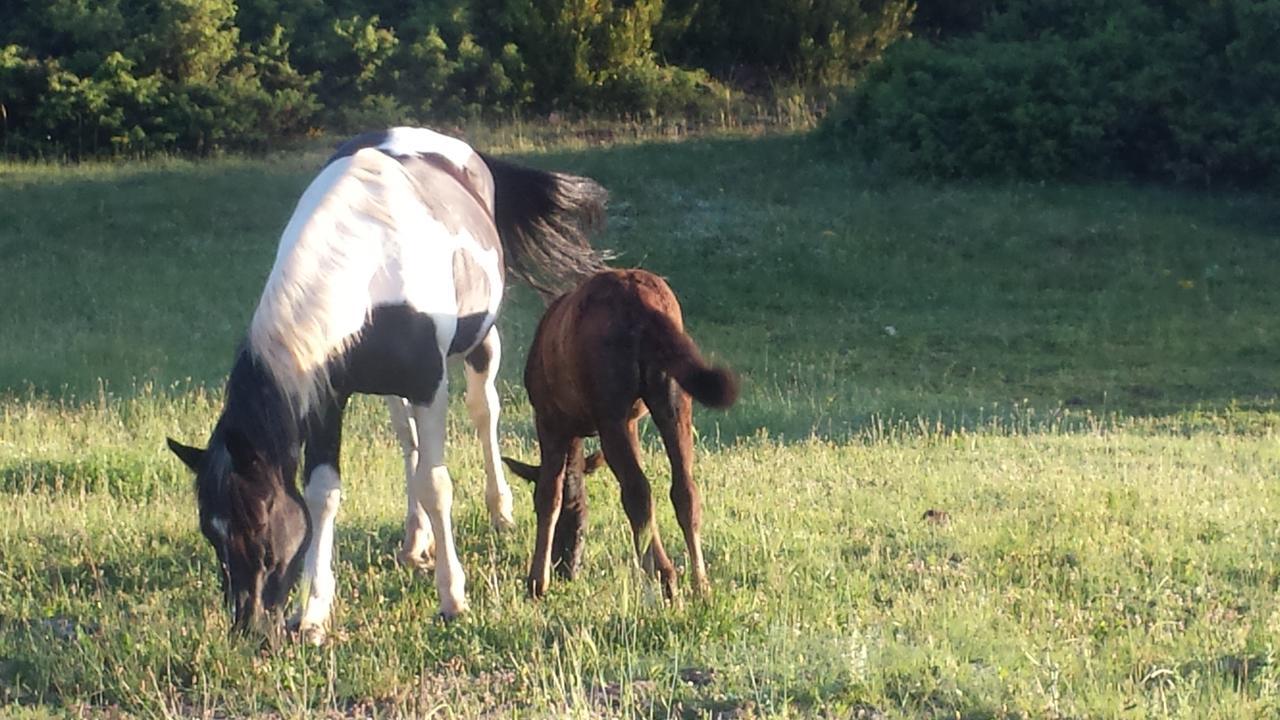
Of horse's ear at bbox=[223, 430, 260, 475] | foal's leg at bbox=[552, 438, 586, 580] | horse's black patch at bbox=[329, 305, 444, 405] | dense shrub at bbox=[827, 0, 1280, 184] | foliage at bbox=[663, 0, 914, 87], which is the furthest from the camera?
foliage at bbox=[663, 0, 914, 87]

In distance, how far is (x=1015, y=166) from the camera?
66.4 ft

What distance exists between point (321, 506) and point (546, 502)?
0.82 meters

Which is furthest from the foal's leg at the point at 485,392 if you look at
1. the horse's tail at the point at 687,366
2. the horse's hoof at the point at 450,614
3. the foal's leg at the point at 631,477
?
the horse's tail at the point at 687,366

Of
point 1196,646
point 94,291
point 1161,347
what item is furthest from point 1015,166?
point 1196,646

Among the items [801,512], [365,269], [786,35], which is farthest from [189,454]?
[786,35]

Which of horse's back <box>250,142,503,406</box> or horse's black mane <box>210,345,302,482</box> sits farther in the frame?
horse's back <box>250,142,503,406</box>

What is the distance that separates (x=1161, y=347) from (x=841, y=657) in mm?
10544

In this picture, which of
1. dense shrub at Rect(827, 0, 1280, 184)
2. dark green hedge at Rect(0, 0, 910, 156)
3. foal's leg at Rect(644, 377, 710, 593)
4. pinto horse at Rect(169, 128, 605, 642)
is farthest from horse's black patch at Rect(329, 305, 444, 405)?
dark green hedge at Rect(0, 0, 910, 156)

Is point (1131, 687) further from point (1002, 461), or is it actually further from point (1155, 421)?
point (1155, 421)

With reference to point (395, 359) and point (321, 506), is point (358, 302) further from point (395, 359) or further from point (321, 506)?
point (321, 506)

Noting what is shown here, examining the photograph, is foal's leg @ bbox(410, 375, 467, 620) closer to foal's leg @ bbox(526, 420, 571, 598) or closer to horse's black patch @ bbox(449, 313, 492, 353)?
foal's leg @ bbox(526, 420, 571, 598)

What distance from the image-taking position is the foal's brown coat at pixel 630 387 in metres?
4.96

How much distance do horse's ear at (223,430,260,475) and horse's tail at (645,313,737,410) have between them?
1363 mm

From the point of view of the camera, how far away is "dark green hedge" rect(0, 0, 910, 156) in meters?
22.5
